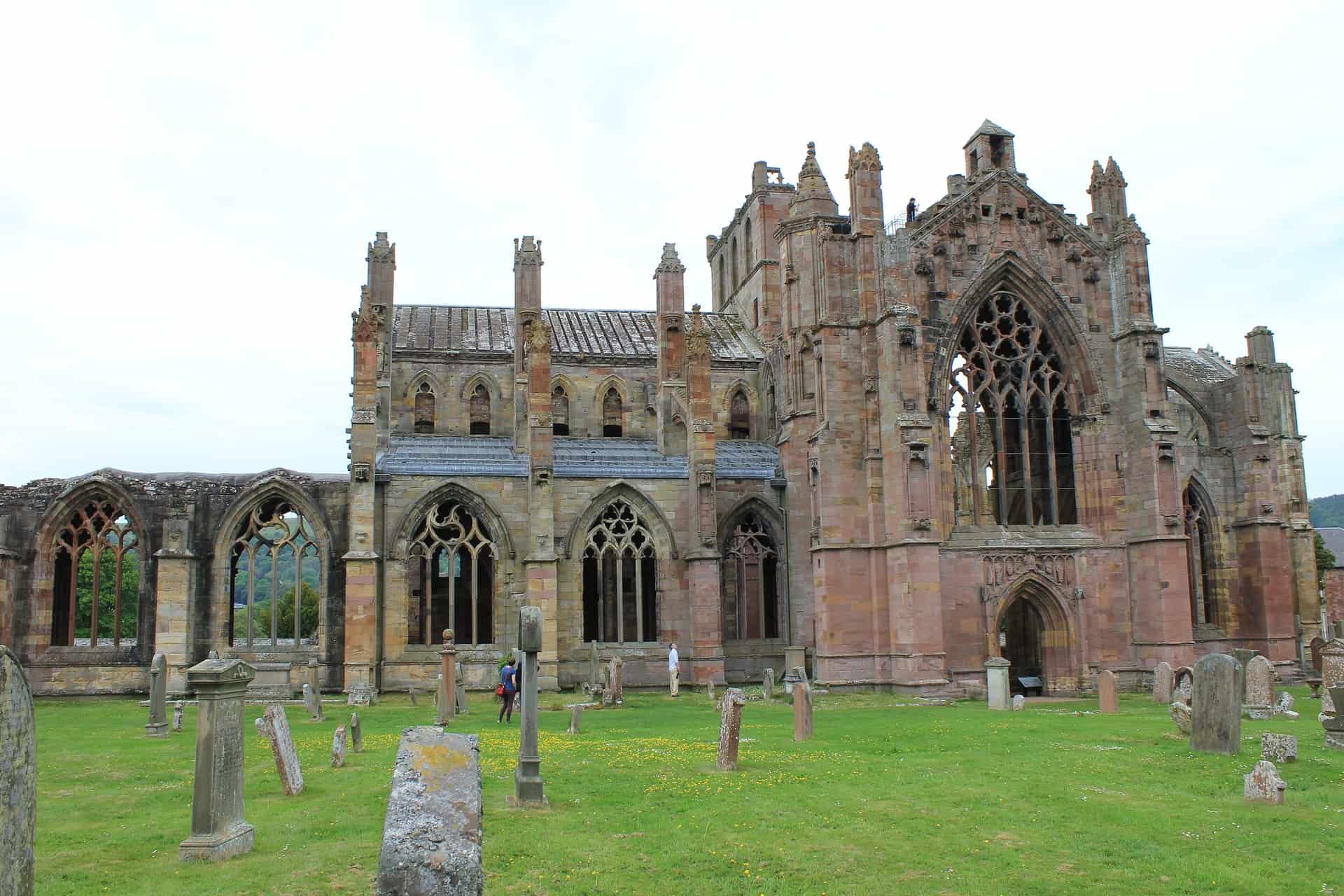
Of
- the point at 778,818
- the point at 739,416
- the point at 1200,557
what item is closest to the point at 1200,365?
the point at 1200,557

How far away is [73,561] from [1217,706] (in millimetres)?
29572

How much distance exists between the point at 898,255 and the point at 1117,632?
1250 centimetres

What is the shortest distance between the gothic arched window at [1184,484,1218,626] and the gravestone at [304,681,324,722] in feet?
92.9

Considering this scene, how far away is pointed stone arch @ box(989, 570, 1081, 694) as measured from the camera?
3128 centimetres

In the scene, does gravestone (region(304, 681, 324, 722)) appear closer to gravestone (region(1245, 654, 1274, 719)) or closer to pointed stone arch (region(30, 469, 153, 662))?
pointed stone arch (region(30, 469, 153, 662))

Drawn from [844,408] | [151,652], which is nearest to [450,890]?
[844,408]

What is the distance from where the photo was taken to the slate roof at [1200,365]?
134 ft

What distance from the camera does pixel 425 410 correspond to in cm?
4044


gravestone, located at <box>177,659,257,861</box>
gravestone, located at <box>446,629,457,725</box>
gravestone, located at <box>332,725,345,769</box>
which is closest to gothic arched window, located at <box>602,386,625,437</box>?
gravestone, located at <box>446,629,457,725</box>

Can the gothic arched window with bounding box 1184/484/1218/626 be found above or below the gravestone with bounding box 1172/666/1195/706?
above

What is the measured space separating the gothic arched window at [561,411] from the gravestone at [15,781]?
3457 centimetres

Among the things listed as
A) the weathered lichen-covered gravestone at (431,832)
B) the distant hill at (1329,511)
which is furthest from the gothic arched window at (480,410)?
the distant hill at (1329,511)

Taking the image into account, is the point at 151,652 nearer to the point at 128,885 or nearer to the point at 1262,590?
the point at 128,885

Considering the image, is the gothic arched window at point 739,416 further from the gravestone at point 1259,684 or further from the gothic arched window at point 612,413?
the gravestone at point 1259,684
